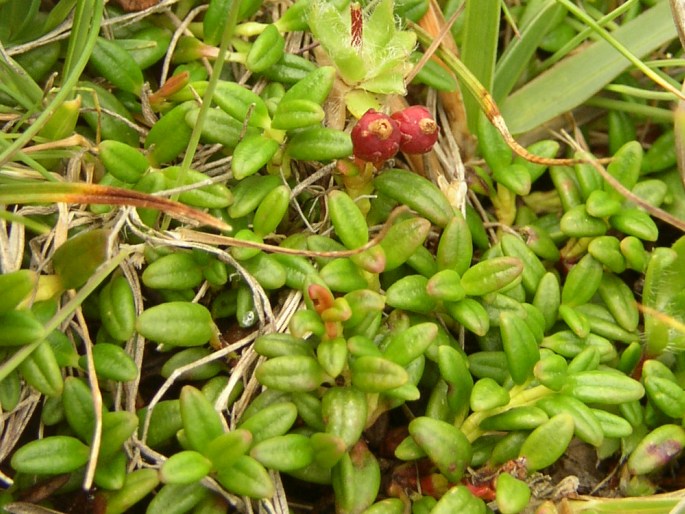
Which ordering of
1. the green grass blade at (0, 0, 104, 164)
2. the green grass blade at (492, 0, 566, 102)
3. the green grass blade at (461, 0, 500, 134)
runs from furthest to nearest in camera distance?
the green grass blade at (492, 0, 566, 102) < the green grass blade at (461, 0, 500, 134) < the green grass blade at (0, 0, 104, 164)

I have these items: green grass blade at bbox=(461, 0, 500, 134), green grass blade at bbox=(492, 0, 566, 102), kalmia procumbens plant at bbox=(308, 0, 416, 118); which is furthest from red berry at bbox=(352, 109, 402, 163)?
green grass blade at bbox=(492, 0, 566, 102)

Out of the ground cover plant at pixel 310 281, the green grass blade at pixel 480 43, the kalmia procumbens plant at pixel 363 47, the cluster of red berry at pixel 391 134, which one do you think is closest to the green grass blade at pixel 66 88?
the ground cover plant at pixel 310 281

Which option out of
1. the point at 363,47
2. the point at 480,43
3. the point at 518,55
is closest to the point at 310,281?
the point at 363,47

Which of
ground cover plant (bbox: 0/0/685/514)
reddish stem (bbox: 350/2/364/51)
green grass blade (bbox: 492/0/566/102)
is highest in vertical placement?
reddish stem (bbox: 350/2/364/51)

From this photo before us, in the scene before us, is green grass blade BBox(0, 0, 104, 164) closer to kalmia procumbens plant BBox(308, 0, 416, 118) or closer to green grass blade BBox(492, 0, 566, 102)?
kalmia procumbens plant BBox(308, 0, 416, 118)

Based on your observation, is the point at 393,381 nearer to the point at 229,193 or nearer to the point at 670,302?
the point at 229,193
